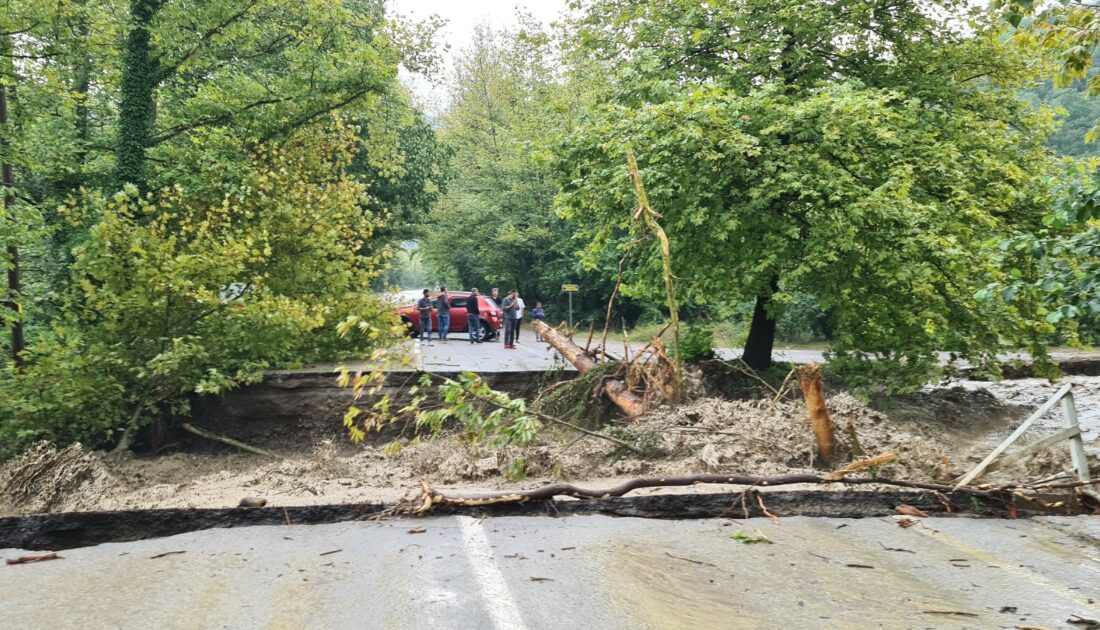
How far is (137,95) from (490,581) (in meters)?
15.5

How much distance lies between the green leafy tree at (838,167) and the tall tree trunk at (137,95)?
879 cm

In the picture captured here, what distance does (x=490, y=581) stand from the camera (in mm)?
4992

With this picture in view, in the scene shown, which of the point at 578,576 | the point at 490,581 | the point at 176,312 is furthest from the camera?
the point at 176,312

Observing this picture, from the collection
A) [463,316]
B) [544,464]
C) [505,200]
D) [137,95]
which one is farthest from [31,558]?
[505,200]

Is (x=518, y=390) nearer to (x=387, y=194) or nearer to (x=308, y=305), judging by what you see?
(x=308, y=305)

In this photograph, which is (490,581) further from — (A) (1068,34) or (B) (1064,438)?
(A) (1068,34)

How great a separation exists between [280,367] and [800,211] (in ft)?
29.7

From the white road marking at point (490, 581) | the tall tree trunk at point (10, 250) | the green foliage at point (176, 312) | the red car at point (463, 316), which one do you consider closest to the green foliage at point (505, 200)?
the red car at point (463, 316)

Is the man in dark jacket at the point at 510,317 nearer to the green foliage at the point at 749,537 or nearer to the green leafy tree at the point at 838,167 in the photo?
the green leafy tree at the point at 838,167

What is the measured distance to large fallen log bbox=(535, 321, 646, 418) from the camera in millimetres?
11273

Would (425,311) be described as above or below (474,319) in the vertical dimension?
above

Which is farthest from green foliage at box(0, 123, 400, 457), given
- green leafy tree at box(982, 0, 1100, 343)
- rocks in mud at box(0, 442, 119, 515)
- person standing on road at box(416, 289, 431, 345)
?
person standing on road at box(416, 289, 431, 345)

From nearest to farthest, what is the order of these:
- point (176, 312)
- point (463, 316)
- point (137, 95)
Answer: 1. point (176, 312)
2. point (137, 95)
3. point (463, 316)

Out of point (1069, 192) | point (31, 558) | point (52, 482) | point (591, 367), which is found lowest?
point (52, 482)
